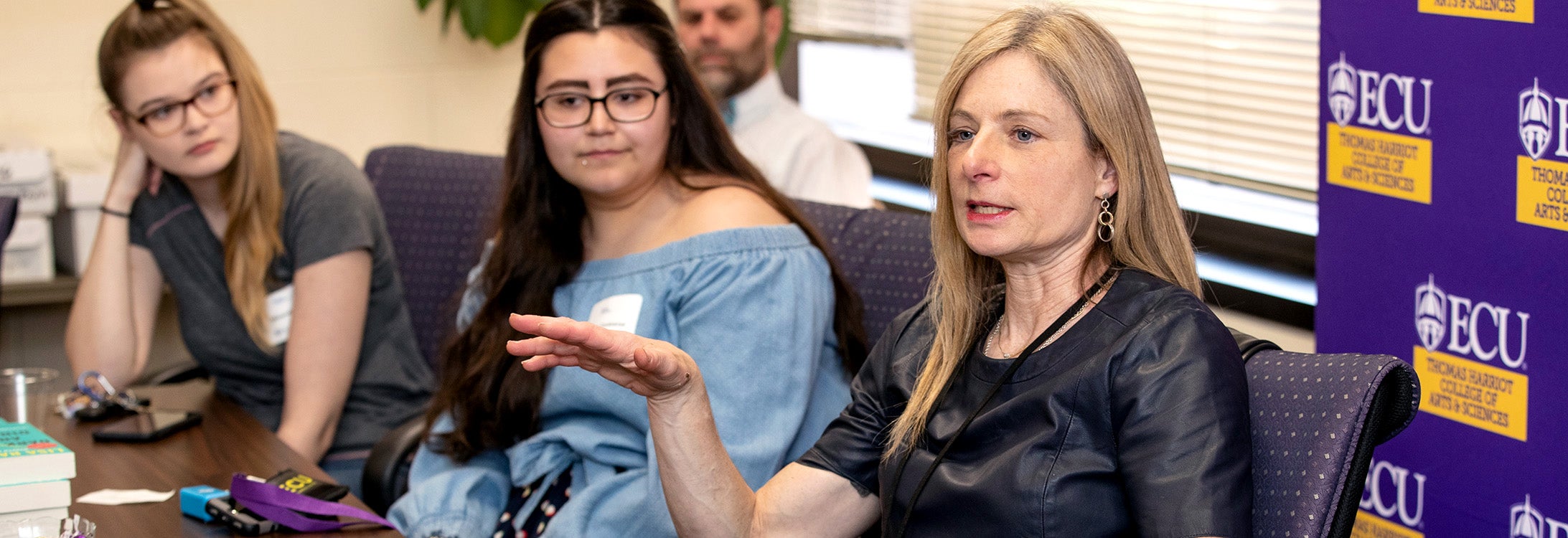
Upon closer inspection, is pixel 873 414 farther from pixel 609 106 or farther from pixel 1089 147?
pixel 609 106

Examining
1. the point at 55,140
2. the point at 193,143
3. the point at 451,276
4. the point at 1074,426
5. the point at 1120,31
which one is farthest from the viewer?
the point at 55,140

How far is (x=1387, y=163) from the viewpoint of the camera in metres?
1.90

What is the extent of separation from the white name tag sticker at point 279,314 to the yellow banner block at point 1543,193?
1.96 m

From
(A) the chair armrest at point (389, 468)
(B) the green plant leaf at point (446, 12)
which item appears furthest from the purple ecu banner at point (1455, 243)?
(B) the green plant leaf at point (446, 12)

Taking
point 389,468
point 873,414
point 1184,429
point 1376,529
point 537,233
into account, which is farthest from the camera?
point 389,468

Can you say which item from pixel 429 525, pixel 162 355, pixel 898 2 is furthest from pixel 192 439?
pixel 898 2

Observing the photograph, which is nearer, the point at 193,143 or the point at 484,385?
the point at 484,385

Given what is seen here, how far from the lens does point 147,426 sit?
210cm

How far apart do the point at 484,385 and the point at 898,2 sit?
2.41 metres

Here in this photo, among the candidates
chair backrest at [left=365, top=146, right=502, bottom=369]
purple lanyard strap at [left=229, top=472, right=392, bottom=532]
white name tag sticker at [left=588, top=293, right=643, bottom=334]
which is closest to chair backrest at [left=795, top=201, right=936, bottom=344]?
white name tag sticker at [left=588, top=293, right=643, bottom=334]

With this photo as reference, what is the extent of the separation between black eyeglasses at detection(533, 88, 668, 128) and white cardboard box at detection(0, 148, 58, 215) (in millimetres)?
2025

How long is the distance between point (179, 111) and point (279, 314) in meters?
0.39

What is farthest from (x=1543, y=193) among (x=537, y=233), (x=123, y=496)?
(x=123, y=496)

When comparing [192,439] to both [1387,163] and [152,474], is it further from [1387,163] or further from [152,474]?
[1387,163]
